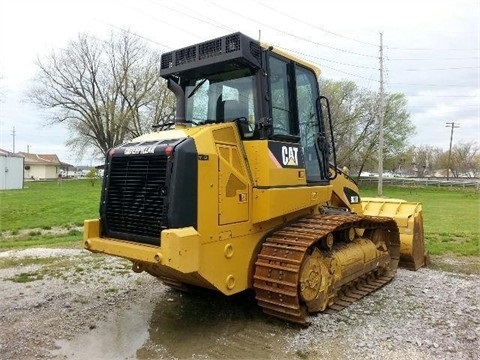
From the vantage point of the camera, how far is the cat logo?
525 centimetres

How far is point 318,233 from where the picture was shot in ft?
16.8

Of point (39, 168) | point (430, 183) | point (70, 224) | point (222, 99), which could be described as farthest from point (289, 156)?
point (39, 168)

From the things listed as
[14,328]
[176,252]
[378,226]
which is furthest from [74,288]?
[378,226]

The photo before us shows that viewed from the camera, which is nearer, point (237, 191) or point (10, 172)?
point (237, 191)

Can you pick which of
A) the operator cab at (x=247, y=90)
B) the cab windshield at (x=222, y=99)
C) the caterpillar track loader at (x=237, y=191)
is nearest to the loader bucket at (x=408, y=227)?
the caterpillar track loader at (x=237, y=191)

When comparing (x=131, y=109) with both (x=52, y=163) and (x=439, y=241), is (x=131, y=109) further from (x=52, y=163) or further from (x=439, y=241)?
(x=52, y=163)

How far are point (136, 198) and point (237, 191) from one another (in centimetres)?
112

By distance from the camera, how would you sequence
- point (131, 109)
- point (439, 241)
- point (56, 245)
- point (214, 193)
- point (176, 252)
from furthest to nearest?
1. point (131, 109)
2. point (439, 241)
3. point (56, 245)
4. point (214, 193)
5. point (176, 252)

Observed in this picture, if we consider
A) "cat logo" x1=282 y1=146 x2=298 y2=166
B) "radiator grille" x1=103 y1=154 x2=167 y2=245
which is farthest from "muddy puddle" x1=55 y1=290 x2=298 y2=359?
"cat logo" x1=282 y1=146 x2=298 y2=166

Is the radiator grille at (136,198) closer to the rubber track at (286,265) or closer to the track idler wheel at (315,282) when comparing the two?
the rubber track at (286,265)

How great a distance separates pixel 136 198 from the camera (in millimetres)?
4672

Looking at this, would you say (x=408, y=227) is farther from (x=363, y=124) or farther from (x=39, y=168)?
(x=39, y=168)

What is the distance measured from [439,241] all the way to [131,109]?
31.5 meters

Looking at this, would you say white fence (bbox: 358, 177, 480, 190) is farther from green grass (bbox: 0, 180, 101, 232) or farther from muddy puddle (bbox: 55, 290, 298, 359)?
muddy puddle (bbox: 55, 290, 298, 359)
